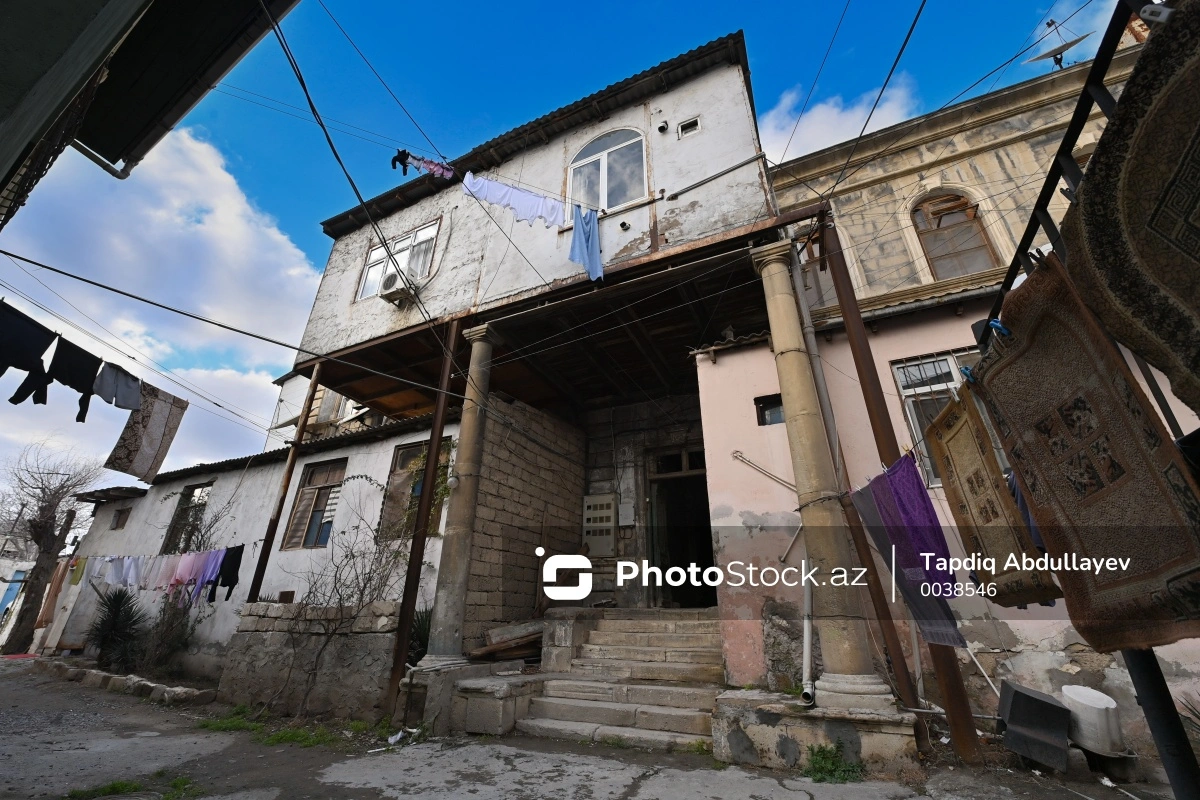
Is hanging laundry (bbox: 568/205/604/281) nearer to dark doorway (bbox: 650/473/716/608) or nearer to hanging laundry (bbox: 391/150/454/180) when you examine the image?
hanging laundry (bbox: 391/150/454/180)

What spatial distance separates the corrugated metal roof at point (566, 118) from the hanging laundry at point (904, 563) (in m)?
6.79

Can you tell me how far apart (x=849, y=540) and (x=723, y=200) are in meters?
5.11

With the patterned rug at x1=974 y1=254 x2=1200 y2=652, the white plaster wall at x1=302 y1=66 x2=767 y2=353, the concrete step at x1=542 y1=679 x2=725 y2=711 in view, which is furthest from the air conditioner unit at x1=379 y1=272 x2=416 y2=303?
the patterned rug at x1=974 y1=254 x2=1200 y2=652

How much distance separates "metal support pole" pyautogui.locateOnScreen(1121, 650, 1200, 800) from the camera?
1.83 metres


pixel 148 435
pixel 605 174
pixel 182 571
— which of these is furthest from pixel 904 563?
pixel 182 571

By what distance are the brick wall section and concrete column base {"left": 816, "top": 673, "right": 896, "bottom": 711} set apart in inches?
192

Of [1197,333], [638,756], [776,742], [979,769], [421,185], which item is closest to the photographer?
[1197,333]

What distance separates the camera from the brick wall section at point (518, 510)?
7.75 metres

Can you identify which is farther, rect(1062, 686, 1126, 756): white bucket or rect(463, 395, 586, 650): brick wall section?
rect(463, 395, 586, 650): brick wall section

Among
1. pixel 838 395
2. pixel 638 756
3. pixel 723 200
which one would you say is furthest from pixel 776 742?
pixel 723 200

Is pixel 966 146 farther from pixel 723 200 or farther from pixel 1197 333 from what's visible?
pixel 1197 333

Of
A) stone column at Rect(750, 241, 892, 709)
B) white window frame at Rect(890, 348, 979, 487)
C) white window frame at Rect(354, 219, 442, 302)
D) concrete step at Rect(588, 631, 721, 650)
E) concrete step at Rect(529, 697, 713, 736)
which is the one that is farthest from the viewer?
white window frame at Rect(354, 219, 442, 302)

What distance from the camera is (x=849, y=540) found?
5113 millimetres

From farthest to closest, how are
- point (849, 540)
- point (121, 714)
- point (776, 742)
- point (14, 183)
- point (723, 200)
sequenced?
point (723, 200), point (121, 714), point (849, 540), point (776, 742), point (14, 183)
